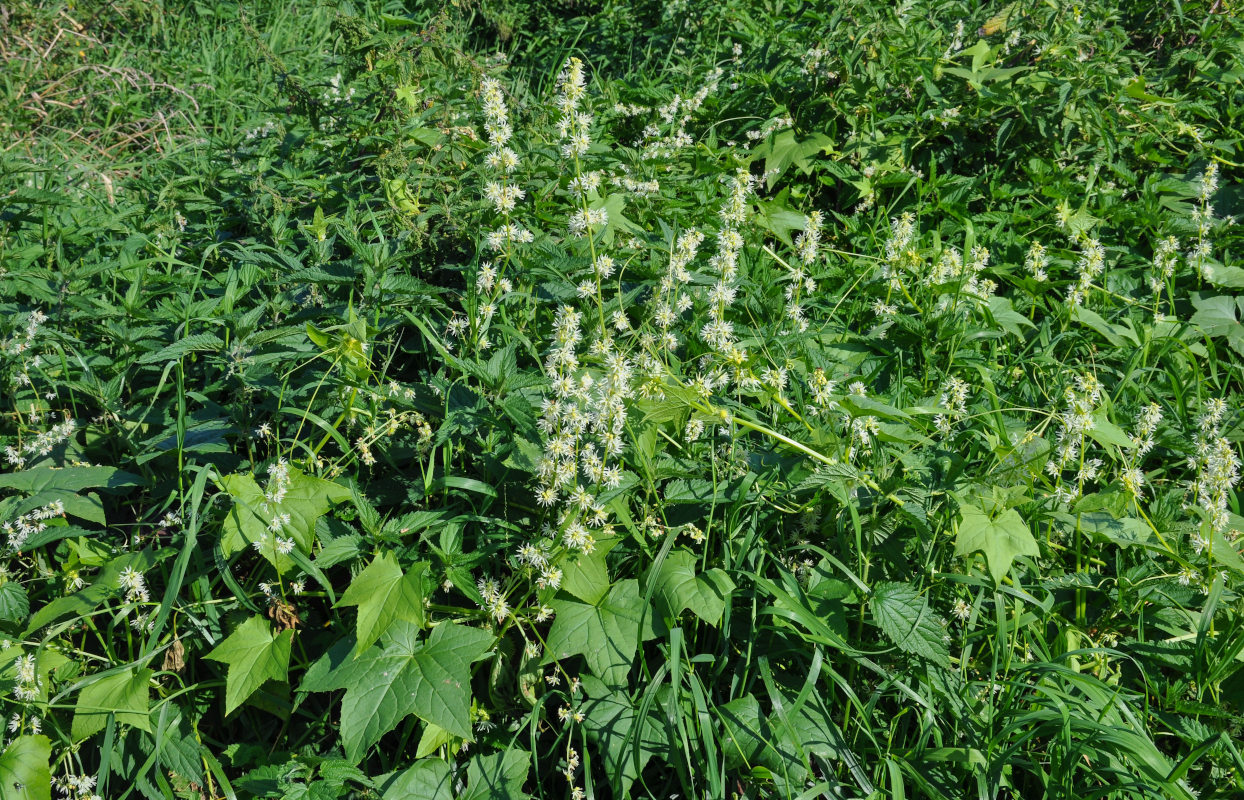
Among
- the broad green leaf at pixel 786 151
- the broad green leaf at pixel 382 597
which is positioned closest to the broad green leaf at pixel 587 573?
the broad green leaf at pixel 382 597

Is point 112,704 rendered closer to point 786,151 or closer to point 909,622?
point 909,622

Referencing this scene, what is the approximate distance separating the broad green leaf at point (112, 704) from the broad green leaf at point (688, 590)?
1228 mm

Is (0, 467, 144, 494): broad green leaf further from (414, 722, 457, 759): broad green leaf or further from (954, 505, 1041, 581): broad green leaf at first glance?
(954, 505, 1041, 581): broad green leaf

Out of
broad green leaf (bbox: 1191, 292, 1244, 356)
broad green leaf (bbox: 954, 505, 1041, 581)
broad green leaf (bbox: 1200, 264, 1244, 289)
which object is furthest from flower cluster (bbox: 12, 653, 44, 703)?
broad green leaf (bbox: 1200, 264, 1244, 289)

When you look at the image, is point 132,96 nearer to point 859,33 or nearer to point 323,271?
point 323,271

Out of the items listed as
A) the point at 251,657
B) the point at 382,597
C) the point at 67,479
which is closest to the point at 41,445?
the point at 67,479

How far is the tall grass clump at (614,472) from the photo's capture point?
204 cm

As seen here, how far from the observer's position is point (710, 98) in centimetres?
436

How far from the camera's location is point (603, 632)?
2.10 m

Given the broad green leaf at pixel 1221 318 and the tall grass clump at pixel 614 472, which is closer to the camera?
the tall grass clump at pixel 614 472

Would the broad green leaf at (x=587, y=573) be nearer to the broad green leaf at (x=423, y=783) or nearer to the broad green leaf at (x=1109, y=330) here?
the broad green leaf at (x=423, y=783)

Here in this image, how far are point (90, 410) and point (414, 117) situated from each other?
150 centimetres

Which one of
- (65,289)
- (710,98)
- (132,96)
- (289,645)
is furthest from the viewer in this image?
(132,96)

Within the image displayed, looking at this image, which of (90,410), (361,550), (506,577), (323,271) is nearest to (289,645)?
(361,550)
